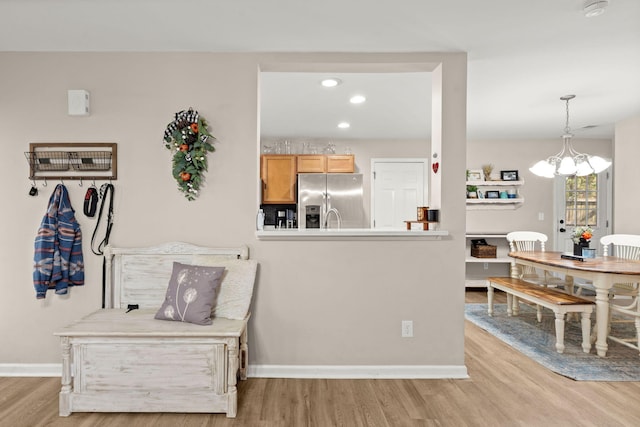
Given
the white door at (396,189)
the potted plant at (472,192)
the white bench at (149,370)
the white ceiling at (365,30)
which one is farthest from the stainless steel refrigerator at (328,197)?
the white bench at (149,370)

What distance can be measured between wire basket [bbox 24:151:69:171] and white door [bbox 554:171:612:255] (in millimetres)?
6556

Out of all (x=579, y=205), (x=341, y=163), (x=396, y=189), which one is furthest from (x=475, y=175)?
(x=341, y=163)

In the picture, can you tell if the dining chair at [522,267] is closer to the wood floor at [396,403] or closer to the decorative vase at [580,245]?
the decorative vase at [580,245]

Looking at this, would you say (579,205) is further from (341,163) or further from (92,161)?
(92,161)

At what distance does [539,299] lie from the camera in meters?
3.38

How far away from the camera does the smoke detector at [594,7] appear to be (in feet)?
6.75

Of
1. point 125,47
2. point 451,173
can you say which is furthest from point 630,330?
point 125,47

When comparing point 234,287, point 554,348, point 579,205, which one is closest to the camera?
point 234,287

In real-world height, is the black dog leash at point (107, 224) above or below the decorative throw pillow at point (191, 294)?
above

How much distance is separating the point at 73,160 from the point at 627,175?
6006 millimetres

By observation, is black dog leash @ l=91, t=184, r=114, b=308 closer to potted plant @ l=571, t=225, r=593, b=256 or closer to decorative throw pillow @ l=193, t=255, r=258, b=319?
decorative throw pillow @ l=193, t=255, r=258, b=319

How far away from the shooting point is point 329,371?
2729 millimetres

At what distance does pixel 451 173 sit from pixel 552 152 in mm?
4316

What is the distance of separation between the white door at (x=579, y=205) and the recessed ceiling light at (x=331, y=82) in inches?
176
